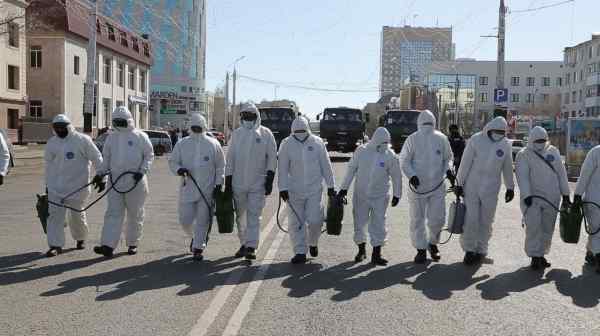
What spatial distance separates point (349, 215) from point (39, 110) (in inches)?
1590

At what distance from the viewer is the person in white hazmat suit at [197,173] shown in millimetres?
8656

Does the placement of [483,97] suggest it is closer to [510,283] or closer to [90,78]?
[90,78]

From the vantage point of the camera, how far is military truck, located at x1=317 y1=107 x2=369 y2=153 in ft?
110

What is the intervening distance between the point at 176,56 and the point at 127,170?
9125 cm

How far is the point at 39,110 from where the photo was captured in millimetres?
48469

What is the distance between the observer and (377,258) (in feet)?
27.2

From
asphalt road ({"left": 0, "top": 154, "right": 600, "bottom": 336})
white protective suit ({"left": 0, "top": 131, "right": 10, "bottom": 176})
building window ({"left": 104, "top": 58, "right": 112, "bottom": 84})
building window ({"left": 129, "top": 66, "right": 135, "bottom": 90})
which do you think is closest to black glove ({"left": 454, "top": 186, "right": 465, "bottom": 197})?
asphalt road ({"left": 0, "top": 154, "right": 600, "bottom": 336})

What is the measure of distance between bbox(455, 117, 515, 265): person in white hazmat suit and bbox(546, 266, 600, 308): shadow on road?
953 millimetres

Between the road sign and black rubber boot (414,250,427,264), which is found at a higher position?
the road sign

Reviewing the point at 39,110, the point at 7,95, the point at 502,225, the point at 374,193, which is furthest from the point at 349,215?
the point at 39,110

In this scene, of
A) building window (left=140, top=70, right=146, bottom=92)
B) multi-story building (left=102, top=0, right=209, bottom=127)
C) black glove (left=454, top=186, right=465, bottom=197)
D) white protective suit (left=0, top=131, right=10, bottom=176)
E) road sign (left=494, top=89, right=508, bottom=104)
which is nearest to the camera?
black glove (left=454, top=186, right=465, bottom=197)

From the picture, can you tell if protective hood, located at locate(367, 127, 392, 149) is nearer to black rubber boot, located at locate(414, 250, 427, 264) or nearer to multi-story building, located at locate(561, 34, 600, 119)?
black rubber boot, located at locate(414, 250, 427, 264)

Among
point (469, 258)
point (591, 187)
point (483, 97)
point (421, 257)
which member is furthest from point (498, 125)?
point (483, 97)

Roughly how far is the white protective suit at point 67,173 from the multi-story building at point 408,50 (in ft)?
196
